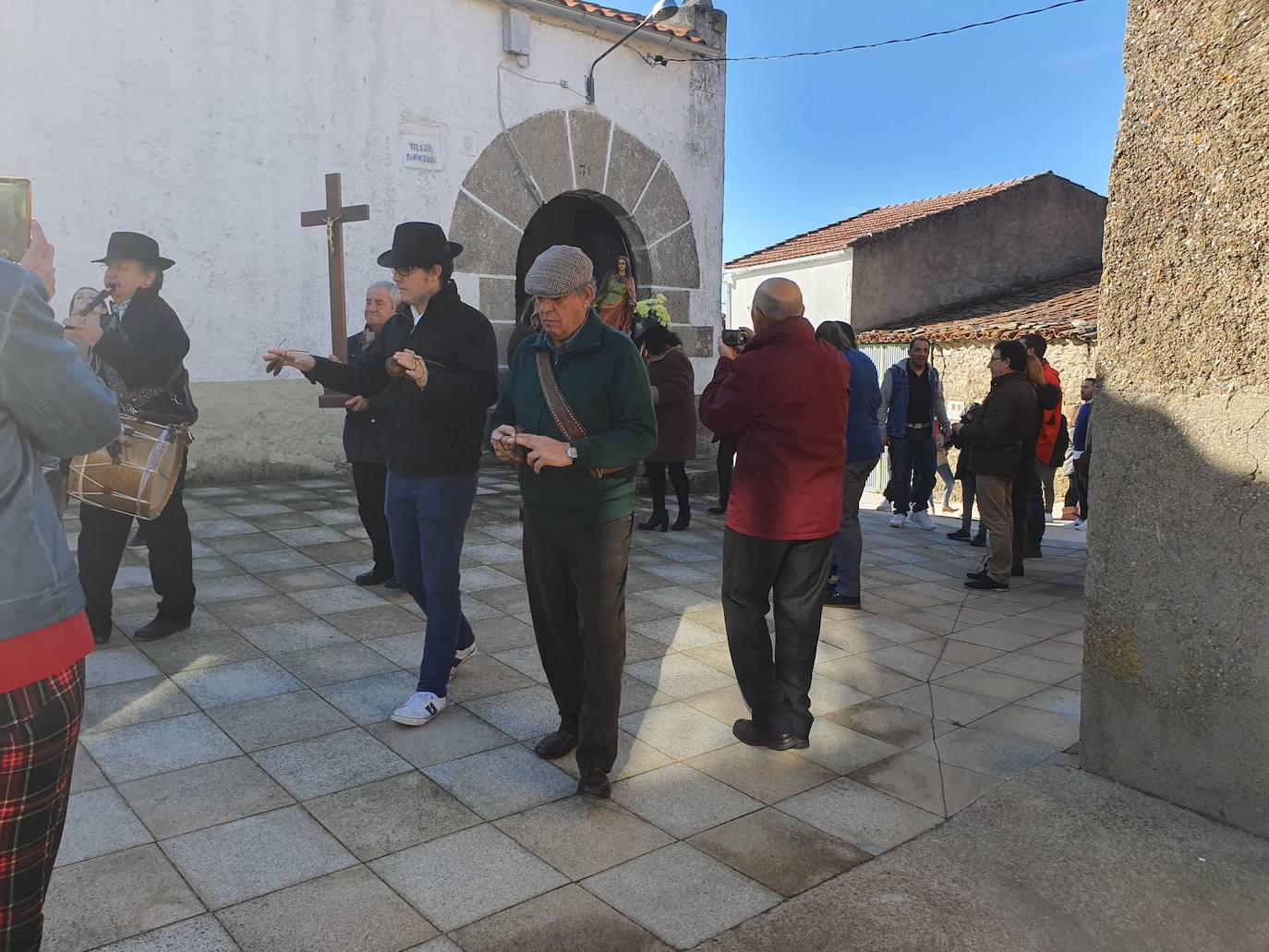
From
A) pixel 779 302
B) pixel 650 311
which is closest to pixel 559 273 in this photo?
pixel 779 302

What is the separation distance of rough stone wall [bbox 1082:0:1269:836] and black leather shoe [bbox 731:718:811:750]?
101 cm

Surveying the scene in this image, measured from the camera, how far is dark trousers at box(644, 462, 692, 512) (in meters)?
7.78

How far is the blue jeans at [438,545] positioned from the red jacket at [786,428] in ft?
3.45

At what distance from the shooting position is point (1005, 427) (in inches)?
243

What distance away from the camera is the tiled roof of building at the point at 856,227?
63.5ft

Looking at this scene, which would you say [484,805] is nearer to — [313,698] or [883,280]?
[313,698]

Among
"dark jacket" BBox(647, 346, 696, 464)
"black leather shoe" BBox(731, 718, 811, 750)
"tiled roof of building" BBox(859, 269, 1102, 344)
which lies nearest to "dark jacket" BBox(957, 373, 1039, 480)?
"dark jacket" BBox(647, 346, 696, 464)

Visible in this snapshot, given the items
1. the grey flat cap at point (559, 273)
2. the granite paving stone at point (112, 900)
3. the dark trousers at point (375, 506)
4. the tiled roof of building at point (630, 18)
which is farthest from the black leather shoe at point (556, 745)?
the tiled roof of building at point (630, 18)

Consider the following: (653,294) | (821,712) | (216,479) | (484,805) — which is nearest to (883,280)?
(653,294)

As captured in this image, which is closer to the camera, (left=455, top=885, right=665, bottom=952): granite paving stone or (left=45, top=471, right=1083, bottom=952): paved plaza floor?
(left=455, top=885, right=665, bottom=952): granite paving stone

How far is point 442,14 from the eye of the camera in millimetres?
8922

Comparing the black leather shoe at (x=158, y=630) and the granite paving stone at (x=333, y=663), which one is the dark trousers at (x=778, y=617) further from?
the black leather shoe at (x=158, y=630)

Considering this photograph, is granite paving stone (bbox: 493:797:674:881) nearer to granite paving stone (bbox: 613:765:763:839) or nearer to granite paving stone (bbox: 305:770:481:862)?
granite paving stone (bbox: 613:765:763:839)

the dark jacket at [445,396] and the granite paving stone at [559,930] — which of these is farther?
the dark jacket at [445,396]
